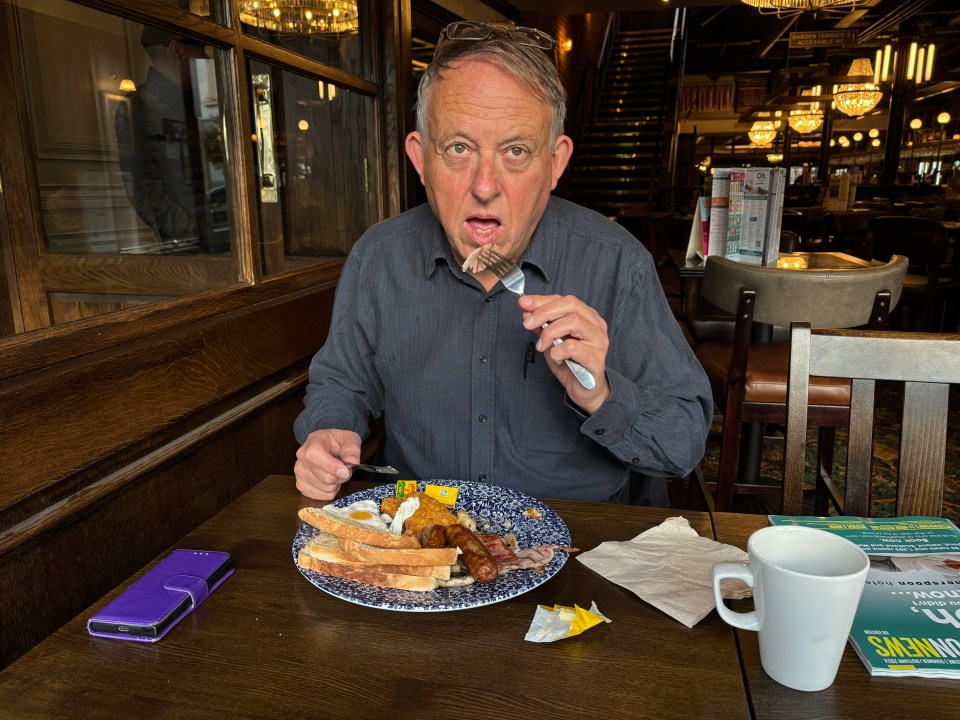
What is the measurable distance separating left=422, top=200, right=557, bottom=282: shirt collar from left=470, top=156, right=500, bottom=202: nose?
213 millimetres

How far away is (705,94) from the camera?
20.0 meters

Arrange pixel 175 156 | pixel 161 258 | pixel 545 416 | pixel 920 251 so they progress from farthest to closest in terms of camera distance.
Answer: pixel 920 251 < pixel 175 156 < pixel 161 258 < pixel 545 416

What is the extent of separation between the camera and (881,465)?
11.7 ft

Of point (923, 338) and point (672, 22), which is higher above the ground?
point (672, 22)

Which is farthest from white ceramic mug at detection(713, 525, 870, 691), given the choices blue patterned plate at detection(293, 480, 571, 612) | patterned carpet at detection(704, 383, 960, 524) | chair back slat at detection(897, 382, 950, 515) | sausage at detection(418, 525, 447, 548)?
patterned carpet at detection(704, 383, 960, 524)

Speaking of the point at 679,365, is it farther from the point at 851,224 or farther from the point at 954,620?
the point at 851,224

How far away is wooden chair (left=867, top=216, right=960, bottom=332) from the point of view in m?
4.77

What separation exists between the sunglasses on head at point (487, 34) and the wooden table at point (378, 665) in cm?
99

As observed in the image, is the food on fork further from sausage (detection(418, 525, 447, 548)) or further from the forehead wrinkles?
sausage (detection(418, 525, 447, 548))

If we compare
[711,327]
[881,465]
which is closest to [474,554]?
[711,327]

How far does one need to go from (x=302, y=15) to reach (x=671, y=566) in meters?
2.25

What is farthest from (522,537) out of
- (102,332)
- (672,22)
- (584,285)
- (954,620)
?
(672,22)

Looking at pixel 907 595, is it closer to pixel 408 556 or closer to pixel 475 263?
pixel 408 556

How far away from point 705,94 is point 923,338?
20.9 m
